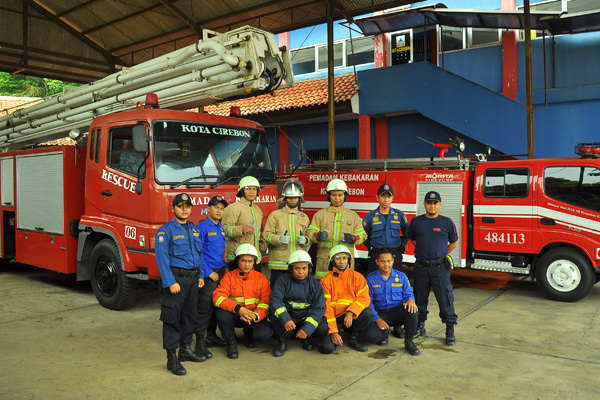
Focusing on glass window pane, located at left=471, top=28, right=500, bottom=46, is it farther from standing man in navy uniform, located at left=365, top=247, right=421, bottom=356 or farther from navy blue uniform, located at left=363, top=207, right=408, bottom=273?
standing man in navy uniform, located at left=365, top=247, right=421, bottom=356

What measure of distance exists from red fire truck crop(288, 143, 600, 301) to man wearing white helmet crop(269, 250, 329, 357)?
3.82 m

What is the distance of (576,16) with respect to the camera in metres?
11.6

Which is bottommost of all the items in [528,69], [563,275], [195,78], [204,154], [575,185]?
[563,275]

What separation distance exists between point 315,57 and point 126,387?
15198mm

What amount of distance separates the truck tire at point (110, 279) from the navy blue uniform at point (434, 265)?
3852 mm

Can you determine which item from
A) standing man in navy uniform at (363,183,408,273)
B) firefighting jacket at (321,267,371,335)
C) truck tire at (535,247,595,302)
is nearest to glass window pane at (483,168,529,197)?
truck tire at (535,247,595,302)

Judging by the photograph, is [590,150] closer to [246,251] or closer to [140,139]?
[246,251]

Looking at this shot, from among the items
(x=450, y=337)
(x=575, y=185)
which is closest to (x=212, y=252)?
(x=450, y=337)

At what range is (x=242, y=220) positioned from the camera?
6.05 meters

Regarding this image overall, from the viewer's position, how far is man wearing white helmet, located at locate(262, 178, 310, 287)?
595 cm

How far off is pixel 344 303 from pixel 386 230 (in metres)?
1.25

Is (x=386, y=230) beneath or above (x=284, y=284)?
above

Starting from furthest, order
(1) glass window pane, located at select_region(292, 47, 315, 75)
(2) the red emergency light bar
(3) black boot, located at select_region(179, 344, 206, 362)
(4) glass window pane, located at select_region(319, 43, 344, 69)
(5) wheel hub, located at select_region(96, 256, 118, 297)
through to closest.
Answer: (1) glass window pane, located at select_region(292, 47, 315, 75) < (4) glass window pane, located at select_region(319, 43, 344, 69) < (2) the red emergency light bar < (5) wheel hub, located at select_region(96, 256, 118, 297) < (3) black boot, located at select_region(179, 344, 206, 362)

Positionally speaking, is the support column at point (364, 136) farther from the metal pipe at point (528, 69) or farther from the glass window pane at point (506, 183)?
the glass window pane at point (506, 183)
